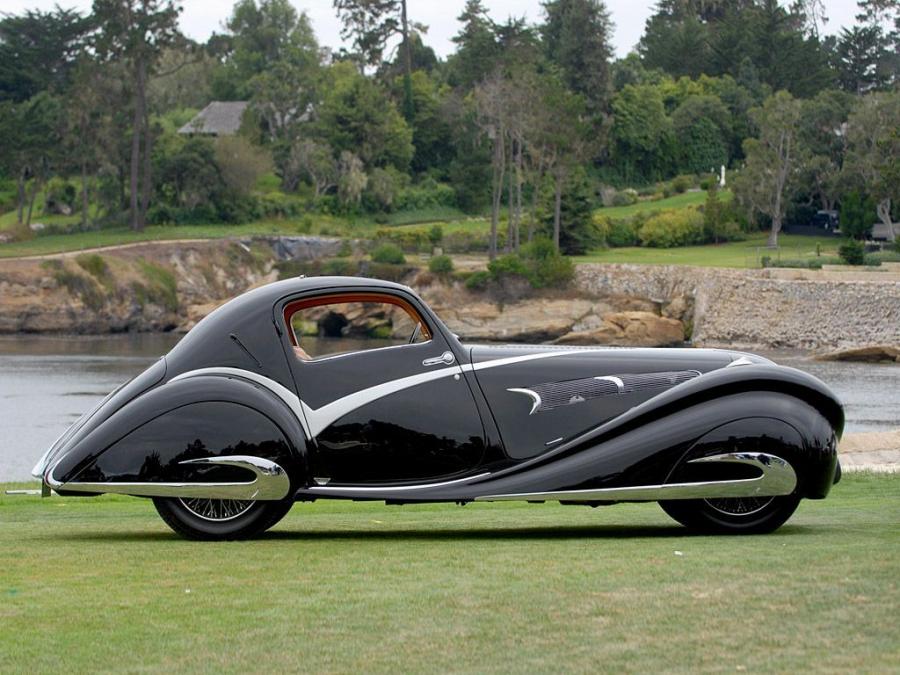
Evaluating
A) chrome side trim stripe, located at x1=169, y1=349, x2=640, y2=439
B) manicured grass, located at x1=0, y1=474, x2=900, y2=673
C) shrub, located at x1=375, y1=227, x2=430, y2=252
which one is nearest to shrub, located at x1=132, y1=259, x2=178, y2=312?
shrub, located at x1=375, y1=227, x2=430, y2=252

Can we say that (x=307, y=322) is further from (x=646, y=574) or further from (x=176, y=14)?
(x=646, y=574)

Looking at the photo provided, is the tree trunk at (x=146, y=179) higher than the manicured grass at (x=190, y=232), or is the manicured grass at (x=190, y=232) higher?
the tree trunk at (x=146, y=179)

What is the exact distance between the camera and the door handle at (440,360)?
9703mm

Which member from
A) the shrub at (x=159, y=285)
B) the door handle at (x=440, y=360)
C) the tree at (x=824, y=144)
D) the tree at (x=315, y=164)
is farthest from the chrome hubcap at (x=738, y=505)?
the tree at (x=315, y=164)

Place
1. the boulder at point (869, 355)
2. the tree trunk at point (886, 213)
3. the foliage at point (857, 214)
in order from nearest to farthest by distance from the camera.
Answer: the boulder at point (869, 355) → the tree trunk at point (886, 213) → the foliage at point (857, 214)

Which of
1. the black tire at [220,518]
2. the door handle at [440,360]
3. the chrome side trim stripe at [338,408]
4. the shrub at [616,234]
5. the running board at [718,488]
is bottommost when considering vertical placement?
the shrub at [616,234]

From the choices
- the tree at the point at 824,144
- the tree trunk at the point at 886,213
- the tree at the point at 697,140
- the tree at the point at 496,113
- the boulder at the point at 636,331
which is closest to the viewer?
the boulder at the point at 636,331

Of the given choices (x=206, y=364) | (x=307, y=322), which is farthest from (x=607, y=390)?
(x=307, y=322)

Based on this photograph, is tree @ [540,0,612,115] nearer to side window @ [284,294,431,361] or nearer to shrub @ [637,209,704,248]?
shrub @ [637,209,704,248]

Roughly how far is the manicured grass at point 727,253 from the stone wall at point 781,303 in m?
2.93

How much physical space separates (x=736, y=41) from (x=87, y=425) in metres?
126

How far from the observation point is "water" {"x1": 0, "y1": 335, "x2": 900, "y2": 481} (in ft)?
107

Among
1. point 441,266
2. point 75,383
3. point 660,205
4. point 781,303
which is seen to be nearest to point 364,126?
point 660,205

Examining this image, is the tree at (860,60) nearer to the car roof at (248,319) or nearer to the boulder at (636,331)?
the boulder at (636,331)
